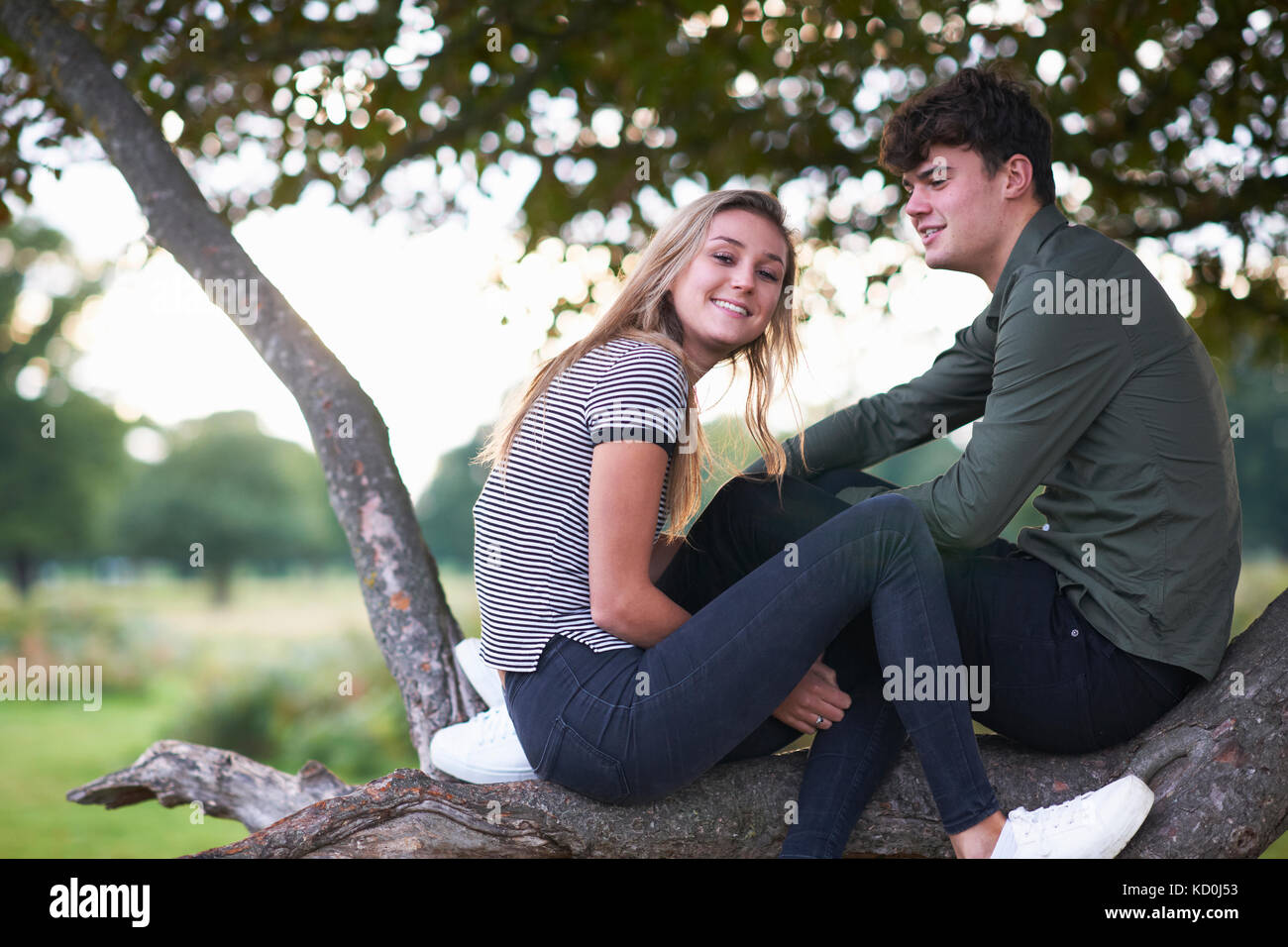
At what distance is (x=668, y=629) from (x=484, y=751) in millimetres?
591

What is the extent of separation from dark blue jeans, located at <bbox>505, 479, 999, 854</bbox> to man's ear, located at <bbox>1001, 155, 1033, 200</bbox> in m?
1.03

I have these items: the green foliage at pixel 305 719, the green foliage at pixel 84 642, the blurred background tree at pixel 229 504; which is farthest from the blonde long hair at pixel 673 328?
the blurred background tree at pixel 229 504

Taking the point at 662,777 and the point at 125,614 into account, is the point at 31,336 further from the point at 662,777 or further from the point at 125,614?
the point at 662,777

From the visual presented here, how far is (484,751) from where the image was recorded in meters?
2.40

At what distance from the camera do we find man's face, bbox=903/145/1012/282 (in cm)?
262

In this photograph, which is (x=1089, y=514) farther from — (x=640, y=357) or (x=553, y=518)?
(x=553, y=518)

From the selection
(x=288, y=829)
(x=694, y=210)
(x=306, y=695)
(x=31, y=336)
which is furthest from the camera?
(x=31, y=336)

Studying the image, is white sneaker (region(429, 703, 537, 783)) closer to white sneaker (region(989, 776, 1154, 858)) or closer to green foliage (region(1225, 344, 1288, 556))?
white sneaker (region(989, 776, 1154, 858))

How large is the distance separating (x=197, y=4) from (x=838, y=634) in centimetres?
448

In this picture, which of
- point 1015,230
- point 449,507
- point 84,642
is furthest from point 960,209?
point 449,507

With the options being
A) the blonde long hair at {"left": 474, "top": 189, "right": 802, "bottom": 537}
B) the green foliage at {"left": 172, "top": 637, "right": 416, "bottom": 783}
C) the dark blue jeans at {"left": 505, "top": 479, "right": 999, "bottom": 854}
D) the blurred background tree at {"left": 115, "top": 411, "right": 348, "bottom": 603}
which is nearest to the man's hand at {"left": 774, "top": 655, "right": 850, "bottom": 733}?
the dark blue jeans at {"left": 505, "top": 479, "right": 999, "bottom": 854}

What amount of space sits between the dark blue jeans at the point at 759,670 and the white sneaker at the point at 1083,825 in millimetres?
79

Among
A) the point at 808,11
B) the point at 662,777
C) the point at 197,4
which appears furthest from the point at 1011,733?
the point at 197,4
